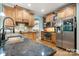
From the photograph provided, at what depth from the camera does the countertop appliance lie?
173cm

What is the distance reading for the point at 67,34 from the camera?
1812 mm

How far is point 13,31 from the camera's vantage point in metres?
1.77

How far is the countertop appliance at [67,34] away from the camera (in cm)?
173

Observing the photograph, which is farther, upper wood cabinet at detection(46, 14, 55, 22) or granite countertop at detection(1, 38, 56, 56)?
upper wood cabinet at detection(46, 14, 55, 22)

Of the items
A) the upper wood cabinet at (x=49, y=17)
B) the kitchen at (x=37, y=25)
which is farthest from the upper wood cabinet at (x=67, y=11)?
the upper wood cabinet at (x=49, y=17)

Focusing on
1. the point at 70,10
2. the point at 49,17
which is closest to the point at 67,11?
the point at 70,10

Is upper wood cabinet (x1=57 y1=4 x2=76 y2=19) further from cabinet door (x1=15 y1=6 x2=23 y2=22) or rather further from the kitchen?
cabinet door (x1=15 y1=6 x2=23 y2=22)

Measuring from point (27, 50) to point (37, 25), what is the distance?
1.38ft

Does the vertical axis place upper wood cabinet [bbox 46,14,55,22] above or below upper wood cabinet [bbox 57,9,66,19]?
below

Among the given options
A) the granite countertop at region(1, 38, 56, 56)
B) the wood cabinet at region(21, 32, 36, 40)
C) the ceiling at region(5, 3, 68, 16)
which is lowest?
the granite countertop at region(1, 38, 56, 56)

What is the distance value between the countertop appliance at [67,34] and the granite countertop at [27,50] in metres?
0.22

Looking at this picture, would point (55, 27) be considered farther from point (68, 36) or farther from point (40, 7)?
point (40, 7)

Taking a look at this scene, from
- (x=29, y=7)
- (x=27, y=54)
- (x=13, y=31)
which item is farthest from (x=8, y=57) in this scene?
(x=29, y=7)

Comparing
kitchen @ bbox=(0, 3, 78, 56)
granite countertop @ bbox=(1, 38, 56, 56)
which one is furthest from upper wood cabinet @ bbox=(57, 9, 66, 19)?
granite countertop @ bbox=(1, 38, 56, 56)
